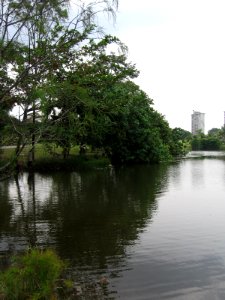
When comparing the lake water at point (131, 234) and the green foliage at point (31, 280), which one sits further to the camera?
the lake water at point (131, 234)

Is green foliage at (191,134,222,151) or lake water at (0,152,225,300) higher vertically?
green foliage at (191,134,222,151)

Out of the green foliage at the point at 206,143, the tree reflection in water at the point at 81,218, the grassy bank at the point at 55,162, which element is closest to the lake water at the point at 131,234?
the tree reflection in water at the point at 81,218

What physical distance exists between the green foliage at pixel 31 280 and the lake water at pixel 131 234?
1950 mm

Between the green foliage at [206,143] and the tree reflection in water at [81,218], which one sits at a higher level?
the green foliage at [206,143]

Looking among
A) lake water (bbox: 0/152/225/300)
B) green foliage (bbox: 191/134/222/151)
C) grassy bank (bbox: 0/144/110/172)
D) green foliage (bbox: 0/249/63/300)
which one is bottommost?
lake water (bbox: 0/152/225/300)

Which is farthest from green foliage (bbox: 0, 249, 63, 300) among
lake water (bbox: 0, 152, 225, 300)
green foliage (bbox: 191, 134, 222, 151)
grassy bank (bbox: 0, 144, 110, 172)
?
green foliage (bbox: 191, 134, 222, 151)

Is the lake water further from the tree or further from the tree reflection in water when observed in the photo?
the tree

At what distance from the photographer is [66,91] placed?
991 centimetres

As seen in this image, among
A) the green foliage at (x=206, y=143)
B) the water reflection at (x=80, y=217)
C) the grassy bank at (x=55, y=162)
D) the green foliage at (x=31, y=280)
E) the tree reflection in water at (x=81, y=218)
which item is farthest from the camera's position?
the green foliage at (x=206, y=143)

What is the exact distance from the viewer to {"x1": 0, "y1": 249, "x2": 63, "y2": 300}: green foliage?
8133 millimetres

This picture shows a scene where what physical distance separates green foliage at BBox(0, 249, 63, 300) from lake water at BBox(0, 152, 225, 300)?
1.95m

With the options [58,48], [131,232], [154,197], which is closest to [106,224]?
[131,232]

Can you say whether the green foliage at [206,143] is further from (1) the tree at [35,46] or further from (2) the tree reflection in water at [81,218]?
(1) the tree at [35,46]

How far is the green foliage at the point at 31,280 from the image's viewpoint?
8133 millimetres
